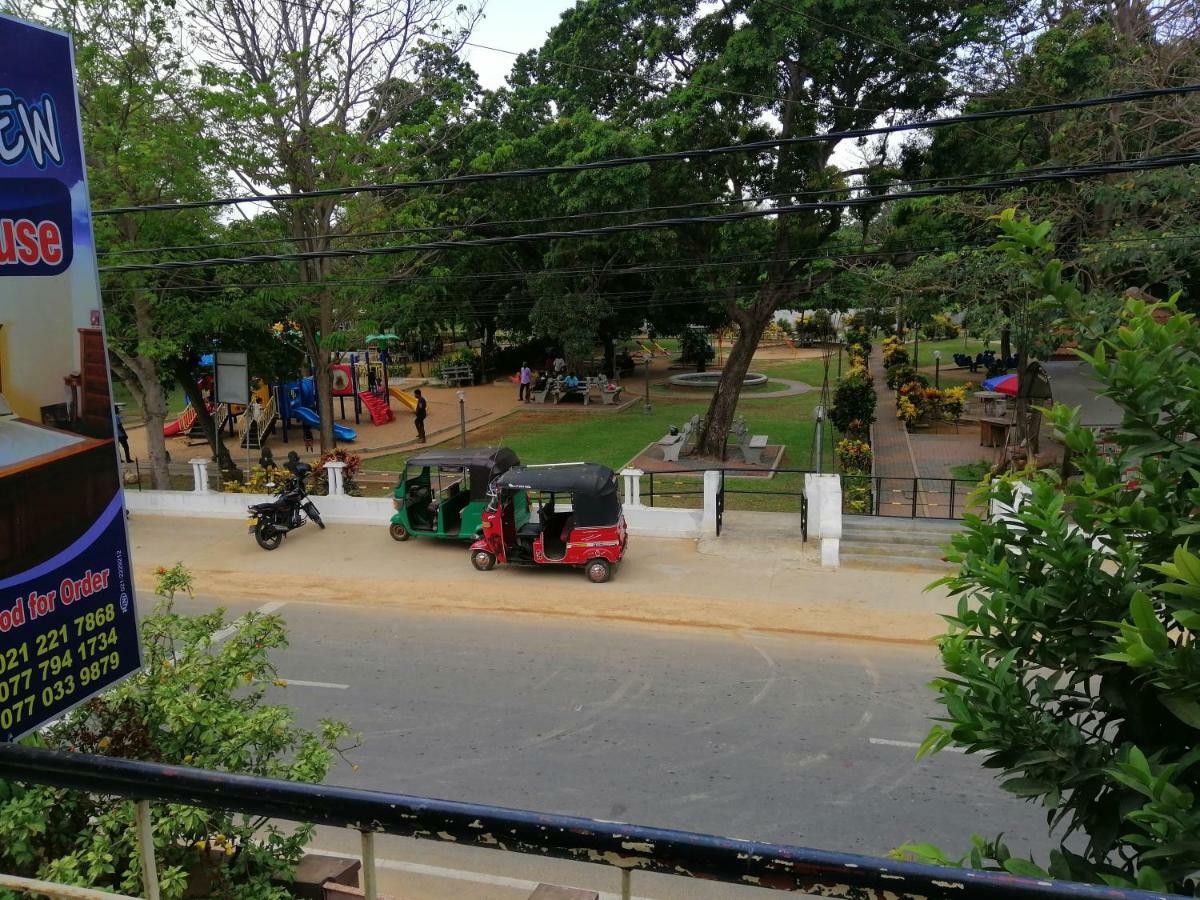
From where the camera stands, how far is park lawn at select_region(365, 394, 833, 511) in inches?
788

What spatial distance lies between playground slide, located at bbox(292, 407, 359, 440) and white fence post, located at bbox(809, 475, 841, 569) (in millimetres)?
18106

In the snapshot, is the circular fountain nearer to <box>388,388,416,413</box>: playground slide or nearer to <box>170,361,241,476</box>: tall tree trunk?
<box>388,388,416,413</box>: playground slide

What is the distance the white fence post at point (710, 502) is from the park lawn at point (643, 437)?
2.57 meters

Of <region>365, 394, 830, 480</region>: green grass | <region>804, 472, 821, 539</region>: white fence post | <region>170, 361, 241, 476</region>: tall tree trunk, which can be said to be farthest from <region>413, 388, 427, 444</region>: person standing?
<region>804, 472, 821, 539</region>: white fence post

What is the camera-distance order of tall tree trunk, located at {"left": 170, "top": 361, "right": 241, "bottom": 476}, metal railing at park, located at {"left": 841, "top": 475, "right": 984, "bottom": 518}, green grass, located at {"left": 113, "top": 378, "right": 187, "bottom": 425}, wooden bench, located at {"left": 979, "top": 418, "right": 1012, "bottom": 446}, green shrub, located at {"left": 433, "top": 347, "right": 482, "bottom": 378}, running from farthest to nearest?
1. green shrub, located at {"left": 433, "top": 347, "right": 482, "bottom": 378}
2. green grass, located at {"left": 113, "top": 378, "right": 187, "bottom": 425}
3. wooden bench, located at {"left": 979, "top": 418, "right": 1012, "bottom": 446}
4. tall tree trunk, located at {"left": 170, "top": 361, "right": 241, "bottom": 476}
5. metal railing at park, located at {"left": 841, "top": 475, "right": 984, "bottom": 518}

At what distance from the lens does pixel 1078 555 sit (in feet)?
9.87

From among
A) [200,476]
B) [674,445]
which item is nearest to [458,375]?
[674,445]

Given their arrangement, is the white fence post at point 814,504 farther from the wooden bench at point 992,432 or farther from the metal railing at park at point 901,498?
the wooden bench at point 992,432

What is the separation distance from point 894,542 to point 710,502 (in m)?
3.17

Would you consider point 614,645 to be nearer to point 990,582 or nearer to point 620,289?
point 990,582

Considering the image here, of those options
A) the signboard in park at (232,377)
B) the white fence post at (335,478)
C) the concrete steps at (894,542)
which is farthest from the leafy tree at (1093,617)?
the signboard in park at (232,377)

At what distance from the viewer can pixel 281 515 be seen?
16047 mm

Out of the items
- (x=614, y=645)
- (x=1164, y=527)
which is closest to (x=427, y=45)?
(x=614, y=645)

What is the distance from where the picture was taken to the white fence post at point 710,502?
15.5 m
